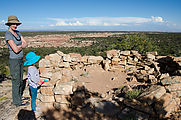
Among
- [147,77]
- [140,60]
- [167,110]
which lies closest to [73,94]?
[167,110]

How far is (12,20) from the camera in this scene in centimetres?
368

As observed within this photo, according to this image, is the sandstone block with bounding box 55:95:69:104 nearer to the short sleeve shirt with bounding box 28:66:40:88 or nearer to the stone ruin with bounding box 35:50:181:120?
the stone ruin with bounding box 35:50:181:120

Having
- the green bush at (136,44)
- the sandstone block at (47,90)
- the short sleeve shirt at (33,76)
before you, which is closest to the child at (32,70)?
the short sleeve shirt at (33,76)

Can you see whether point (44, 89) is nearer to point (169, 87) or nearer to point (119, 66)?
point (169, 87)

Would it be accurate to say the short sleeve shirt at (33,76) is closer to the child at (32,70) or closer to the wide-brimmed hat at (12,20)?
the child at (32,70)

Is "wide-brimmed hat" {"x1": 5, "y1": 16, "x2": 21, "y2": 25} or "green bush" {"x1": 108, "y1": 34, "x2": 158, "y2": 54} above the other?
"wide-brimmed hat" {"x1": 5, "y1": 16, "x2": 21, "y2": 25}

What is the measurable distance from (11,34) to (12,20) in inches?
15.7

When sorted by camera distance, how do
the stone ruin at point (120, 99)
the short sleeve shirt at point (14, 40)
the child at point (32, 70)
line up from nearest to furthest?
1. the short sleeve shirt at point (14, 40)
2. the stone ruin at point (120, 99)
3. the child at point (32, 70)

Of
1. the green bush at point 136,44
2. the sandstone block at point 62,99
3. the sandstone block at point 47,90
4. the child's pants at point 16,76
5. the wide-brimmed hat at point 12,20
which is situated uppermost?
the wide-brimmed hat at point 12,20

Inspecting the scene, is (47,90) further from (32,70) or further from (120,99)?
(120,99)

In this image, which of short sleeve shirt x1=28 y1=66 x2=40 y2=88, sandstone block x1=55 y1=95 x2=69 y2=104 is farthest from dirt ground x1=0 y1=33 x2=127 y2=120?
short sleeve shirt x1=28 y1=66 x2=40 y2=88

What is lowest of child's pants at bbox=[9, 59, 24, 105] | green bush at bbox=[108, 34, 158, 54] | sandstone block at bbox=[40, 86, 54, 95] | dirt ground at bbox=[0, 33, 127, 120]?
dirt ground at bbox=[0, 33, 127, 120]

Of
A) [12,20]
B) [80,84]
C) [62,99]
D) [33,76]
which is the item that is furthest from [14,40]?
[80,84]

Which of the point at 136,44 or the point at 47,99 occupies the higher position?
the point at 136,44
